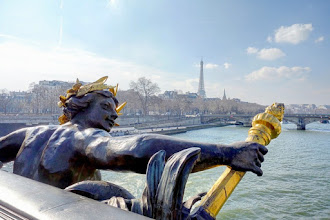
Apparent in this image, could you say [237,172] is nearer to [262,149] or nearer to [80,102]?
[262,149]

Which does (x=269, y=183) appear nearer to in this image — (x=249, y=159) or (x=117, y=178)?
(x=117, y=178)

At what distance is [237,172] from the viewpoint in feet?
5.15

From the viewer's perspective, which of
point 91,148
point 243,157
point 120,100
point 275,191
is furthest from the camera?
point 120,100

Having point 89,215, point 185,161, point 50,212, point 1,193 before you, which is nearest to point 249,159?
point 185,161

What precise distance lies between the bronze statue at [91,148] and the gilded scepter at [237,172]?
13 cm

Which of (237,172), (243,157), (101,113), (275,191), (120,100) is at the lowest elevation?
(275,191)

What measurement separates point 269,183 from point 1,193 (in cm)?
1261

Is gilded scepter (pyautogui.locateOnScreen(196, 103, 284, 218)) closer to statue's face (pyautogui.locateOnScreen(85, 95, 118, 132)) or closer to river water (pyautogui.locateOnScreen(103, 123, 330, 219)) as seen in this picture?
statue's face (pyautogui.locateOnScreen(85, 95, 118, 132))

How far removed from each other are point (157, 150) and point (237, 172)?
1.75 ft

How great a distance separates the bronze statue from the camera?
4.58ft

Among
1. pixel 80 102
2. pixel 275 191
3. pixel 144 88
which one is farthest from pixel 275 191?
pixel 144 88

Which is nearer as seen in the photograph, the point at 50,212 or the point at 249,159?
the point at 50,212

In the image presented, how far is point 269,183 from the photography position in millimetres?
12297

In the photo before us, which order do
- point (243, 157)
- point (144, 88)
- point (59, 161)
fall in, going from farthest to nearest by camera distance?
point (144, 88) < point (59, 161) < point (243, 157)
